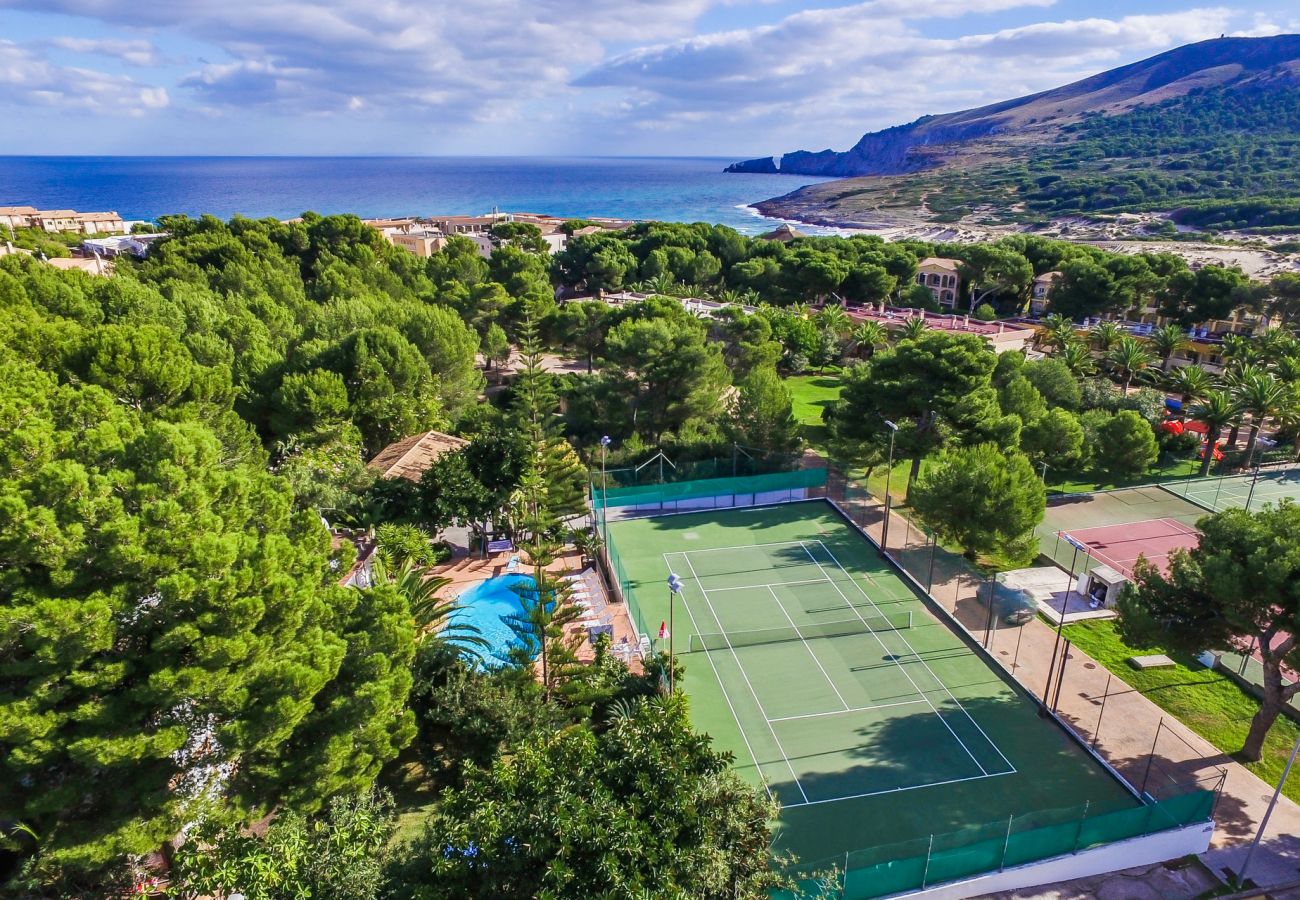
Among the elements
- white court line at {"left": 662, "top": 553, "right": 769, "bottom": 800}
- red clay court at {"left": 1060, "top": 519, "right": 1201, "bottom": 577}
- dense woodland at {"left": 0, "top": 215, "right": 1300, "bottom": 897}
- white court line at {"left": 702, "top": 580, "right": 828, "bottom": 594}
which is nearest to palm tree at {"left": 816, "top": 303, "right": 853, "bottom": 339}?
dense woodland at {"left": 0, "top": 215, "right": 1300, "bottom": 897}

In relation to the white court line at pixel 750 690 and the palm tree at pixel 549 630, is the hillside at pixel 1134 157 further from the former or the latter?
the palm tree at pixel 549 630

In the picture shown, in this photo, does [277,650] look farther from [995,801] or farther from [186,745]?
[995,801]

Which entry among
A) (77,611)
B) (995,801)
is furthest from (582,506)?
(77,611)

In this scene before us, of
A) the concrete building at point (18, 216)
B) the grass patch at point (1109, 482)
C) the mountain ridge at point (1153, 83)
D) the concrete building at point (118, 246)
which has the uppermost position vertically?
the mountain ridge at point (1153, 83)

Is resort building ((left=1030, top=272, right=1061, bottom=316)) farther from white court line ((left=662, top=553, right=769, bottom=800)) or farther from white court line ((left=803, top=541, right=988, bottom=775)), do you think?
white court line ((left=662, top=553, right=769, bottom=800))

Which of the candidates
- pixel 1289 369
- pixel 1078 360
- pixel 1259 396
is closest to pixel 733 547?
pixel 1259 396

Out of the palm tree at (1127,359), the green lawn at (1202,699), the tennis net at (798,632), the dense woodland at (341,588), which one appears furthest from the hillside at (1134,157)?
the tennis net at (798,632)
